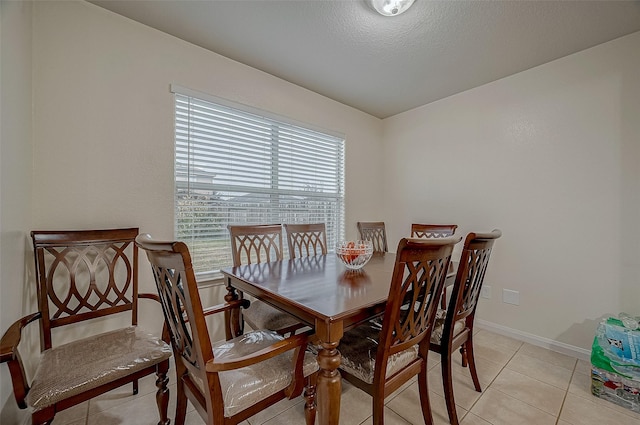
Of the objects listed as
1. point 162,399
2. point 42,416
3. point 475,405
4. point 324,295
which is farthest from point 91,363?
point 475,405

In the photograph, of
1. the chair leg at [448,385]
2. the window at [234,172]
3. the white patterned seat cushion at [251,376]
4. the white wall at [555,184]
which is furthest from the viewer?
the window at [234,172]

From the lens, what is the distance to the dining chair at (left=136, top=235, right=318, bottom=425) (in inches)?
35.3

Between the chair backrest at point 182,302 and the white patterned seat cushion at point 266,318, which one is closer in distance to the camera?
the chair backrest at point 182,302

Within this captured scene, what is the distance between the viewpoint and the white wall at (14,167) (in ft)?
3.80

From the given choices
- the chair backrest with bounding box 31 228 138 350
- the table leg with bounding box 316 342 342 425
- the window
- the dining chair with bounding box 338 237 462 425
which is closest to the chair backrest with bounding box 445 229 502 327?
the dining chair with bounding box 338 237 462 425

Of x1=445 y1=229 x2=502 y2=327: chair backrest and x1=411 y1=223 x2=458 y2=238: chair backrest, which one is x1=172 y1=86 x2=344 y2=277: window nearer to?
x1=411 y1=223 x2=458 y2=238: chair backrest

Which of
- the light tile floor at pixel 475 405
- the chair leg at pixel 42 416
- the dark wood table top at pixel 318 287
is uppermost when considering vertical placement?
the dark wood table top at pixel 318 287

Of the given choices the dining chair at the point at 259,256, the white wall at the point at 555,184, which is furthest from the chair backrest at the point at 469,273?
the white wall at the point at 555,184

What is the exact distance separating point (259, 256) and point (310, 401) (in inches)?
46.3

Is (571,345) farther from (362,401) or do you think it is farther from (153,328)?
(153,328)

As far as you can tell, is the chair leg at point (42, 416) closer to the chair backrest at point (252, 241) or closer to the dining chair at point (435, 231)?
the chair backrest at point (252, 241)

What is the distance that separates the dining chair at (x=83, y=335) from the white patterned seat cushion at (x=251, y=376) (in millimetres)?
Answer: 398

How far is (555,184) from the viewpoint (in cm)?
231

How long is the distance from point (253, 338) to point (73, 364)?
80cm
